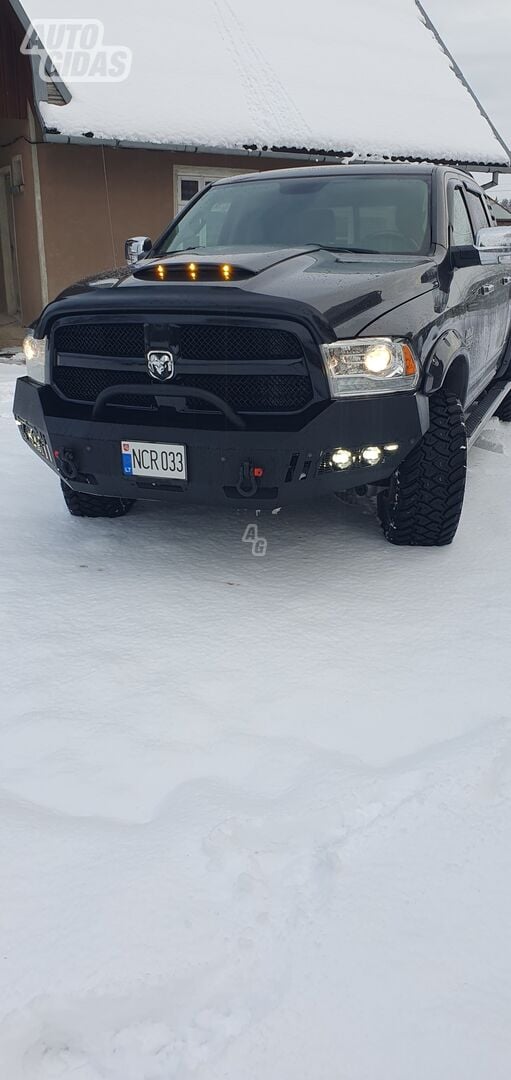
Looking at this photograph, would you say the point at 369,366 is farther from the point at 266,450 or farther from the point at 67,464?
the point at 67,464

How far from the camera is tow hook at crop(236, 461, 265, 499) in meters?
3.05

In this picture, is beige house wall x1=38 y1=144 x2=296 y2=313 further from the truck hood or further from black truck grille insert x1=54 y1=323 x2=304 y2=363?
black truck grille insert x1=54 y1=323 x2=304 y2=363

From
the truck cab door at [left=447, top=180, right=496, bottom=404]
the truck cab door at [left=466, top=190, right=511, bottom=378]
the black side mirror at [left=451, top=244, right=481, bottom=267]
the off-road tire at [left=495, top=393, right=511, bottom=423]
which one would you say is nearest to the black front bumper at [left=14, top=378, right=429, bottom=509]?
the truck cab door at [left=447, top=180, right=496, bottom=404]

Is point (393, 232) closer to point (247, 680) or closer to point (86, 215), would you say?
point (247, 680)

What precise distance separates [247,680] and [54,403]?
1.53 metres

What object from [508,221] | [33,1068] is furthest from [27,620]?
[508,221]

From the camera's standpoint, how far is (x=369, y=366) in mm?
3051

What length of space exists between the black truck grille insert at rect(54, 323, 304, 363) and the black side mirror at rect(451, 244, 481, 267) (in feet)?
4.41

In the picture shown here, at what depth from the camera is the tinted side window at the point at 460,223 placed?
428 centimetres

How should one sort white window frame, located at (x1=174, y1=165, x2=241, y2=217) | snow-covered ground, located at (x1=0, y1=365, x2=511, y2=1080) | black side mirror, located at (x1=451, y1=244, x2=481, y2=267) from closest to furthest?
A: snow-covered ground, located at (x1=0, y1=365, x2=511, y2=1080) < black side mirror, located at (x1=451, y1=244, x2=481, y2=267) < white window frame, located at (x1=174, y1=165, x2=241, y2=217)

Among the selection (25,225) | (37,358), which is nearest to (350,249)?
(37,358)

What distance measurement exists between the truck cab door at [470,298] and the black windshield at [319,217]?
235mm

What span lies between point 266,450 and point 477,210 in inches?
120

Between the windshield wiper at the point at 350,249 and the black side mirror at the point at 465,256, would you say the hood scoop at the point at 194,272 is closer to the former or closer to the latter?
the windshield wiper at the point at 350,249
